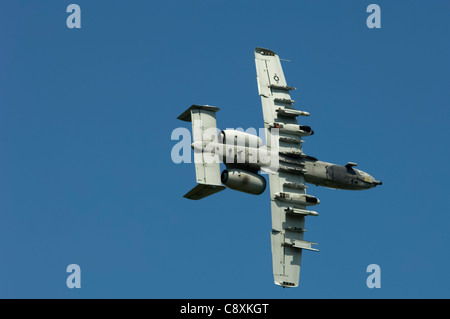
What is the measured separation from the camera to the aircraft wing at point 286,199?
82.2 m

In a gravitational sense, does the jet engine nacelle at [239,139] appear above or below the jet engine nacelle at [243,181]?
above

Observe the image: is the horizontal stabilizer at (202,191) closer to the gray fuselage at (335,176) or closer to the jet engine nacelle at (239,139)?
the jet engine nacelle at (239,139)

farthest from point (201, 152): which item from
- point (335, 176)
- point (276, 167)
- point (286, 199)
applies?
point (335, 176)

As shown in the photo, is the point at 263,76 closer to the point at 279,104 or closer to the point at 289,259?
the point at 279,104

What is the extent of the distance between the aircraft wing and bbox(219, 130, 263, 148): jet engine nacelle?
59.4 inches

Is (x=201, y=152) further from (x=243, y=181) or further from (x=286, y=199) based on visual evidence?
(x=286, y=199)

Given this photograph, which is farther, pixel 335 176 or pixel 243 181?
pixel 335 176

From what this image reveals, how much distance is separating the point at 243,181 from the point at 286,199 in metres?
4.19

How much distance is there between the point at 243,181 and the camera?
268 ft

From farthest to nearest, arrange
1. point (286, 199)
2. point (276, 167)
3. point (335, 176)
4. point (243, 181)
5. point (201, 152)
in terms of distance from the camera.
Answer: point (335, 176)
point (276, 167)
point (286, 199)
point (243, 181)
point (201, 152)

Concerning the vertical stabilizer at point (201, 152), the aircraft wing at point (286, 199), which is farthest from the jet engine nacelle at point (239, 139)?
the aircraft wing at point (286, 199)

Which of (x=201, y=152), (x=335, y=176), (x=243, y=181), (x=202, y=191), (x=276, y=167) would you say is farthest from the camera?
(x=335, y=176)

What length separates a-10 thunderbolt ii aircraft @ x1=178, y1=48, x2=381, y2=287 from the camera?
80.3m

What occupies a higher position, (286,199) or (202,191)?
(202,191)
